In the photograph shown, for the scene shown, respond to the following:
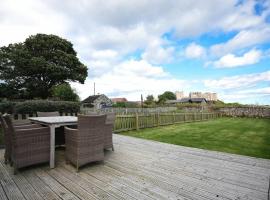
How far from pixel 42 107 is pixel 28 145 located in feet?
16.1

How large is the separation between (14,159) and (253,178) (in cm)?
374

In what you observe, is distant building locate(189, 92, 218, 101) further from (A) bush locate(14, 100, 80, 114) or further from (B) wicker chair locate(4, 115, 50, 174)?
(B) wicker chair locate(4, 115, 50, 174)

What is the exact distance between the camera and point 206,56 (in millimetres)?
15633

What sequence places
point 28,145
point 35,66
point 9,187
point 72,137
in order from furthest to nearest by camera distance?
point 35,66 < point 72,137 < point 28,145 < point 9,187

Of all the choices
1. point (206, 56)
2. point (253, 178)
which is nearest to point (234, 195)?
point (253, 178)

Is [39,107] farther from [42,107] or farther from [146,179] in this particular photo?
[146,179]

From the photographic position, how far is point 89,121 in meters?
2.92

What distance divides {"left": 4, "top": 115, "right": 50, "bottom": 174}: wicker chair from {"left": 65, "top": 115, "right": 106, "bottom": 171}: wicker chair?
1.24ft

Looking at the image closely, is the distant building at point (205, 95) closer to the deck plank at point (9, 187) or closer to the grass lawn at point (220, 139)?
Answer: the grass lawn at point (220, 139)

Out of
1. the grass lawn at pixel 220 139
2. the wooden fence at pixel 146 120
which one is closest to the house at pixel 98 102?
the wooden fence at pixel 146 120

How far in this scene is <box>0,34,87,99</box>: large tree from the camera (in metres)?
24.2

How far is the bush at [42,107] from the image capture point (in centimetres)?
690

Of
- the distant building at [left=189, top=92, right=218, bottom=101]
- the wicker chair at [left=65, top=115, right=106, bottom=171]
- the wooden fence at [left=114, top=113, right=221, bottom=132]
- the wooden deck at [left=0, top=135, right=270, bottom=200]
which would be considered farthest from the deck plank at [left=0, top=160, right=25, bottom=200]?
the distant building at [left=189, top=92, right=218, bottom=101]

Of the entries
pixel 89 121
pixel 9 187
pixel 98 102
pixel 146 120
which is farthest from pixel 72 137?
pixel 98 102
